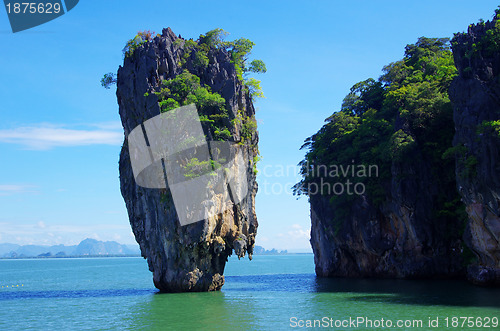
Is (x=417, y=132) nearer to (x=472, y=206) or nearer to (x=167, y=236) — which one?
(x=472, y=206)

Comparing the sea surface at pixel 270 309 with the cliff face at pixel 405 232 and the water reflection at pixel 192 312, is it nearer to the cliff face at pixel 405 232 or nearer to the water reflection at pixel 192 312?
the water reflection at pixel 192 312

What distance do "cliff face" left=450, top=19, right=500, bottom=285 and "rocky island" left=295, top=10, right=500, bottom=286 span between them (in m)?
0.06

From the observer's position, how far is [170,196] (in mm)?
29766

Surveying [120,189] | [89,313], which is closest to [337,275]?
[120,189]

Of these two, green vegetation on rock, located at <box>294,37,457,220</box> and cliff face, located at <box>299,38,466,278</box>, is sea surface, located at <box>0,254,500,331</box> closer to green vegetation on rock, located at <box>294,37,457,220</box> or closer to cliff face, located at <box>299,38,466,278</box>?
cliff face, located at <box>299,38,466,278</box>

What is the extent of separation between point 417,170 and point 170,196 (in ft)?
58.9

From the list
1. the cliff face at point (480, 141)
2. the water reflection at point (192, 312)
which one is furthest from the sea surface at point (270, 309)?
the cliff face at point (480, 141)

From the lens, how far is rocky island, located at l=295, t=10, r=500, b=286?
28.1 meters

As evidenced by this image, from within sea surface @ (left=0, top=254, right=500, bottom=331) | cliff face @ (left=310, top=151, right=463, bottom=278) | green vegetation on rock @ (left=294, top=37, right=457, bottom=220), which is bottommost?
sea surface @ (left=0, top=254, right=500, bottom=331)

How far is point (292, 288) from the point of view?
34.3m

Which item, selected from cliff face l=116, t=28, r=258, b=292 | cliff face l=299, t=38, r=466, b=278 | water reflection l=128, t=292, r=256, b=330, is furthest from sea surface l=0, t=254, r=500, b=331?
cliff face l=299, t=38, r=466, b=278

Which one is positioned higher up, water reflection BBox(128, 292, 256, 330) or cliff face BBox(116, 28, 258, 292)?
cliff face BBox(116, 28, 258, 292)

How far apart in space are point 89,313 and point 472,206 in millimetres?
21298

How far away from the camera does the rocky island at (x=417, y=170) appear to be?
92.1 feet
